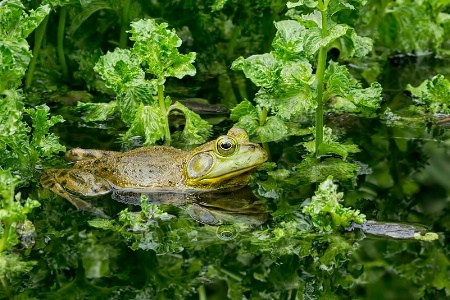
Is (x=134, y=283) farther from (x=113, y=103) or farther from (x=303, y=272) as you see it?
(x=113, y=103)

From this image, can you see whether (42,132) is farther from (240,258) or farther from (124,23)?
(124,23)

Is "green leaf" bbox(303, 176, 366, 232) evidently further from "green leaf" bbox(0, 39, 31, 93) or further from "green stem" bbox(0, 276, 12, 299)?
"green leaf" bbox(0, 39, 31, 93)

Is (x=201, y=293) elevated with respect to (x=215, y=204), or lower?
lower

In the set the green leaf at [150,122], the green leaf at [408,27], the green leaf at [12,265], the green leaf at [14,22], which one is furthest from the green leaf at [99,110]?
the green leaf at [408,27]

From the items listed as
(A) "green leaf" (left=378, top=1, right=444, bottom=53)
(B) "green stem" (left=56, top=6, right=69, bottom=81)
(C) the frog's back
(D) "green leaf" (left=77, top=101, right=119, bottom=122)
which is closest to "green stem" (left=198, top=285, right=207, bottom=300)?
(C) the frog's back

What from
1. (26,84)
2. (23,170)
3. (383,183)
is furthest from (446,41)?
(23,170)

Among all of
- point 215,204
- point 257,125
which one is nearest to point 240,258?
point 215,204
